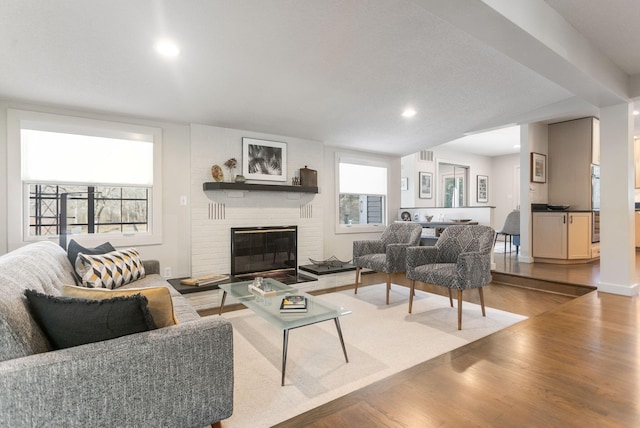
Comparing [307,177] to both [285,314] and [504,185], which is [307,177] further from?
[504,185]

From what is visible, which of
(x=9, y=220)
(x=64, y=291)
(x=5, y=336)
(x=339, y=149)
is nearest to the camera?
(x=5, y=336)

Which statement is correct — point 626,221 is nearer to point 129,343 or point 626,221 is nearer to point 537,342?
point 537,342

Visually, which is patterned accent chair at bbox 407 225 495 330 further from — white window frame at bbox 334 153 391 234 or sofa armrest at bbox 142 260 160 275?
sofa armrest at bbox 142 260 160 275

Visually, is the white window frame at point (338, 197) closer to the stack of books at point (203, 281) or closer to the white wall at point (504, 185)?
the stack of books at point (203, 281)

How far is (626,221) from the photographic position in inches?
138

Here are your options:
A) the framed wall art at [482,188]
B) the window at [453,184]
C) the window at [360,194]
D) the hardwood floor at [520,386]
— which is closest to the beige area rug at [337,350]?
the hardwood floor at [520,386]

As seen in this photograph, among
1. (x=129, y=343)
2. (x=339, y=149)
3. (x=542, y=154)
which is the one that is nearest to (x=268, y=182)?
(x=339, y=149)

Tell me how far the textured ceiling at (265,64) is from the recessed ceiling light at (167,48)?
0.17 ft

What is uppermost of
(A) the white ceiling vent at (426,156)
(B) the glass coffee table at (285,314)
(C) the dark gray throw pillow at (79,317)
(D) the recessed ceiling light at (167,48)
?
(A) the white ceiling vent at (426,156)

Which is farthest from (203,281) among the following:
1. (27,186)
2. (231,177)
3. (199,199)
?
(27,186)

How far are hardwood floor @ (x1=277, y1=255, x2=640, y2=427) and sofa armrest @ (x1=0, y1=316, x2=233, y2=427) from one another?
491 millimetres

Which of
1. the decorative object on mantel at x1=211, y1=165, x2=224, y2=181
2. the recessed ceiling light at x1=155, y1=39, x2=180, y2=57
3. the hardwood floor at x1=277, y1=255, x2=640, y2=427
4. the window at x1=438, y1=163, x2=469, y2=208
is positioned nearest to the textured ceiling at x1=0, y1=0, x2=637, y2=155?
the recessed ceiling light at x1=155, y1=39, x2=180, y2=57

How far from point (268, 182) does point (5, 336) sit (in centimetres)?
367

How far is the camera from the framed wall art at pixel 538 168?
560cm
